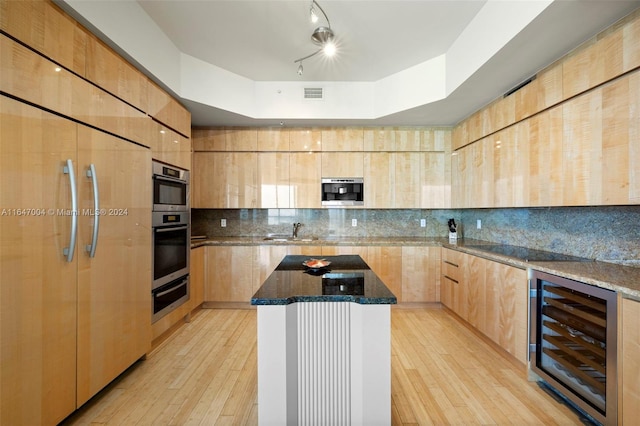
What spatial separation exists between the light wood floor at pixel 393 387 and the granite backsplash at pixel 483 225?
3.80ft

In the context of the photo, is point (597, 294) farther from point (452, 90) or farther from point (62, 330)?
point (62, 330)

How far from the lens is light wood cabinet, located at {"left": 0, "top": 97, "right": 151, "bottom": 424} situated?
4.39 ft

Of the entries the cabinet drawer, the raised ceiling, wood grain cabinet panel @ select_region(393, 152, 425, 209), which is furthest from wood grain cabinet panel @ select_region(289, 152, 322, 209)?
the cabinet drawer

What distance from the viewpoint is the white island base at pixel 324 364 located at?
1.38 metres

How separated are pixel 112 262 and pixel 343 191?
2.74m

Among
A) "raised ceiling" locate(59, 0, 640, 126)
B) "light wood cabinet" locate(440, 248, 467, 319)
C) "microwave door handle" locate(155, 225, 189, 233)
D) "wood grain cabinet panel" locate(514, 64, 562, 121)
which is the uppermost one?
"raised ceiling" locate(59, 0, 640, 126)

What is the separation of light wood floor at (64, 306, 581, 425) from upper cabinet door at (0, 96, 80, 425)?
476 mm

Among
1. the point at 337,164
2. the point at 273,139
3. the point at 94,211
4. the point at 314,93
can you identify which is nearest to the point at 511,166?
the point at 337,164

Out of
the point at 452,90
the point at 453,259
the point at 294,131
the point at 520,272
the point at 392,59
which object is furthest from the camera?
the point at 294,131

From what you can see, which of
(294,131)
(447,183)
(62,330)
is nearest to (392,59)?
(294,131)

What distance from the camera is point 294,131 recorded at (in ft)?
12.9

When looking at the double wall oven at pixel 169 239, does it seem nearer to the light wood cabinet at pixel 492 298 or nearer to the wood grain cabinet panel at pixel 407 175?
the wood grain cabinet panel at pixel 407 175

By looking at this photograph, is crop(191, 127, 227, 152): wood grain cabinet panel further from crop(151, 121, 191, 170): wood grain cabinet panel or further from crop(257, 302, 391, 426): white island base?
crop(257, 302, 391, 426): white island base

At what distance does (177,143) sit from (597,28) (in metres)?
3.54
